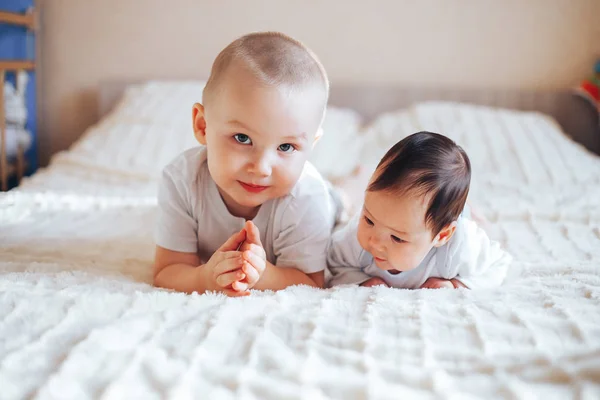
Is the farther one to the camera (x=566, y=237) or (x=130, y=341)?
(x=566, y=237)

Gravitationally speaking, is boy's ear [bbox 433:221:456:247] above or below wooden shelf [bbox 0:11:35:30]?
below

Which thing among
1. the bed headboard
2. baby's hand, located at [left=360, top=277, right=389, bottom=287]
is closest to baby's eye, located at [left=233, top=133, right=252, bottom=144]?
baby's hand, located at [left=360, top=277, right=389, bottom=287]

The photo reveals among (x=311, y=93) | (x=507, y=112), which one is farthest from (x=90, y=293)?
(x=507, y=112)

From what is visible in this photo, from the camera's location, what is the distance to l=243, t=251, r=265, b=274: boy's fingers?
90 cm

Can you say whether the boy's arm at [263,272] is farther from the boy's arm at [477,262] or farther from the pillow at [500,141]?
the pillow at [500,141]

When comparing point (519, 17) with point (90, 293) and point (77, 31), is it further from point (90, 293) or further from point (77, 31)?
point (90, 293)

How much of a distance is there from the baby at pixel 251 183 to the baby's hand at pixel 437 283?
0.20 meters

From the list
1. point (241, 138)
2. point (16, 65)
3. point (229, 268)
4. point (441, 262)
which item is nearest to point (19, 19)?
point (16, 65)

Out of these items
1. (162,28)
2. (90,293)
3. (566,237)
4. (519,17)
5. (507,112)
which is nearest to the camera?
(90,293)

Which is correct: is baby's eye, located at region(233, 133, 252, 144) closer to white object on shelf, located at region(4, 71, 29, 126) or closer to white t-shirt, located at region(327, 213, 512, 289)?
white t-shirt, located at region(327, 213, 512, 289)

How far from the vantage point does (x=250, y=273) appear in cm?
90

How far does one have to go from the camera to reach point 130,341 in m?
0.71

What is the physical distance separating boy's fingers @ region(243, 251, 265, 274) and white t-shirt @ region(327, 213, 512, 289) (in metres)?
0.23

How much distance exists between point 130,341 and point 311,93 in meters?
0.48
